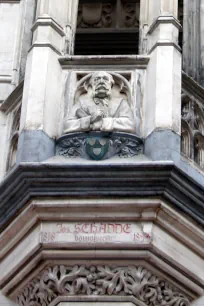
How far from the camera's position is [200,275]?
8469mm

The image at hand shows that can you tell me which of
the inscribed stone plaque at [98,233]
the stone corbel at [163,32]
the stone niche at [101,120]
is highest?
the stone corbel at [163,32]

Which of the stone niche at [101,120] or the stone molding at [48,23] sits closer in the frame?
the stone niche at [101,120]

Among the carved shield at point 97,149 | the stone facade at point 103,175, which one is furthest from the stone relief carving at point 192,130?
the carved shield at point 97,149

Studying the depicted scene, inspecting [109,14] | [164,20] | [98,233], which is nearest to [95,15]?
[109,14]

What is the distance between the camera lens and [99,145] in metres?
8.59

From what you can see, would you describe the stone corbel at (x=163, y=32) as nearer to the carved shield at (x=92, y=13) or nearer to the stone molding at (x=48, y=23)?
the stone molding at (x=48, y=23)

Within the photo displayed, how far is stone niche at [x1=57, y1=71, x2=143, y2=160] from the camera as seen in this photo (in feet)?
28.3

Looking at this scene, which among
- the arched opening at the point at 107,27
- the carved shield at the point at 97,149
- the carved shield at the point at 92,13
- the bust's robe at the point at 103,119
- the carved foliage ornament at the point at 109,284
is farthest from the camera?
the carved shield at the point at 92,13

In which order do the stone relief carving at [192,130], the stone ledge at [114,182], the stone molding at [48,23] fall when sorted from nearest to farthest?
the stone ledge at [114,182]
the stone relief carving at [192,130]
the stone molding at [48,23]

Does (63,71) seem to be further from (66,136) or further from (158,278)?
(158,278)

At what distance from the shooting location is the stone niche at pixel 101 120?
8.62 metres

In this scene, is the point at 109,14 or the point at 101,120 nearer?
the point at 101,120

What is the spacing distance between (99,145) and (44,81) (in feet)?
2.65

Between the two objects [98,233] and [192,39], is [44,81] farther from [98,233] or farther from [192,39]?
[192,39]
